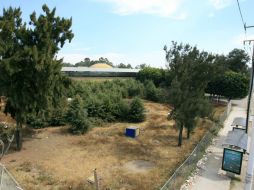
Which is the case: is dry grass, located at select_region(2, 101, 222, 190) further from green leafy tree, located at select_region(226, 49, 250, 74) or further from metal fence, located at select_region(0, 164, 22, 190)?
green leafy tree, located at select_region(226, 49, 250, 74)

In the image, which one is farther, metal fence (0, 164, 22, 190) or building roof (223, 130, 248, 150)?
building roof (223, 130, 248, 150)

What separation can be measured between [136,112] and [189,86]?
312 inches

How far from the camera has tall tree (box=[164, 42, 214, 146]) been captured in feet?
60.7

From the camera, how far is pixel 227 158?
1484 centimetres

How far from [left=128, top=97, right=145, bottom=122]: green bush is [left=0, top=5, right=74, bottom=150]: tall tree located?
1016cm

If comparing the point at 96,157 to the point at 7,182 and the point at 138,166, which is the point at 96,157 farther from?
the point at 7,182

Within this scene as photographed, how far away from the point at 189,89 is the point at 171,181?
8.32m

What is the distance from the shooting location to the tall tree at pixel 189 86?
729 inches

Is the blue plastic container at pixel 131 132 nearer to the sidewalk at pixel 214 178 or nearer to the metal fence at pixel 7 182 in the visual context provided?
the sidewalk at pixel 214 178

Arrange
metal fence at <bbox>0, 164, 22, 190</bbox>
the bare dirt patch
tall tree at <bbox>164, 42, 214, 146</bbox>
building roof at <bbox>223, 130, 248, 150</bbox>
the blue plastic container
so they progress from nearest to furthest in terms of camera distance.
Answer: metal fence at <bbox>0, 164, 22, 190</bbox>
the bare dirt patch
building roof at <bbox>223, 130, 248, 150</bbox>
tall tree at <bbox>164, 42, 214, 146</bbox>
the blue plastic container

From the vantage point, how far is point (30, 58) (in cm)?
1577

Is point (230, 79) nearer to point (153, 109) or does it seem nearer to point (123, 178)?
point (153, 109)

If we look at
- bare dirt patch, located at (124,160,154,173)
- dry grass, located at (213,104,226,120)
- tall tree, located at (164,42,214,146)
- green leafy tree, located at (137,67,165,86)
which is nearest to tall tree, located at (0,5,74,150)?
bare dirt patch, located at (124,160,154,173)

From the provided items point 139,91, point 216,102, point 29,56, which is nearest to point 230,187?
point 29,56
